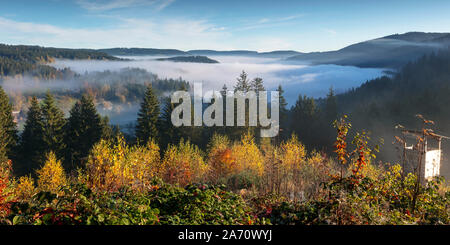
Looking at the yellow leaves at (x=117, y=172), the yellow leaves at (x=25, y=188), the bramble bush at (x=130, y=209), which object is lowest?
the yellow leaves at (x=25, y=188)

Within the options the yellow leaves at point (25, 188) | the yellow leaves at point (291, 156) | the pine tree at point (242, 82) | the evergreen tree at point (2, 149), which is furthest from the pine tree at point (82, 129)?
the pine tree at point (242, 82)

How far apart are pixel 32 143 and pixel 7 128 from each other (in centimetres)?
321

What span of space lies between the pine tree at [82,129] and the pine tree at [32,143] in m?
3.00

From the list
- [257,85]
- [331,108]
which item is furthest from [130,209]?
[331,108]

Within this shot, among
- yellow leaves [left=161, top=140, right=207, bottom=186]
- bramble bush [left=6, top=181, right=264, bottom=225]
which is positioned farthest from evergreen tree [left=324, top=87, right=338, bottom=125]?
bramble bush [left=6, top=181, right=264, bottom=225]

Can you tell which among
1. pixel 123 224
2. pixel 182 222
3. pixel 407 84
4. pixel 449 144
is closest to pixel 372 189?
pixel 182 222

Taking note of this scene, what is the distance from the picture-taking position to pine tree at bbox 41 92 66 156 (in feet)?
120

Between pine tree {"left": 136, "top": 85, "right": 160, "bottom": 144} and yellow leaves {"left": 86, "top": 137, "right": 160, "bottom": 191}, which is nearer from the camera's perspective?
yellow leaves {"left": 86, "top": 137, "right": 160, "bottom": 191}

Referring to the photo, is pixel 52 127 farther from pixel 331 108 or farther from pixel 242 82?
pixel 331 108

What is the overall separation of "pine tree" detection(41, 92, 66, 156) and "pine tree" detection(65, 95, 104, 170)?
0.94 m

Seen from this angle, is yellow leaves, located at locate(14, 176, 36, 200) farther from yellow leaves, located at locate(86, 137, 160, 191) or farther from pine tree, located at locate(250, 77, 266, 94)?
pine tree, located at locate(250, 77, 266, 94)

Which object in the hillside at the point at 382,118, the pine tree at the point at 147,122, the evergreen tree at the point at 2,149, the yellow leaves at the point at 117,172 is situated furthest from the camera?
the hillside at the point at 382,118

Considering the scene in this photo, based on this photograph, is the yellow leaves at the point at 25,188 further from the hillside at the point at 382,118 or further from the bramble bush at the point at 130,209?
the hillside at the point at 382,118

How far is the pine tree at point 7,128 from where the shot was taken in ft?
114
